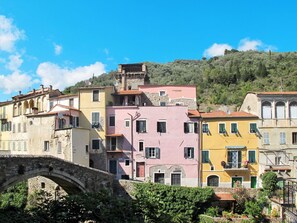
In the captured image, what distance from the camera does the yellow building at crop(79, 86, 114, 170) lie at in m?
37.9

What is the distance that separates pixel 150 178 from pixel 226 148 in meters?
8.71

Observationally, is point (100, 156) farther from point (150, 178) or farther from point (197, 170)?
point (197, 170)

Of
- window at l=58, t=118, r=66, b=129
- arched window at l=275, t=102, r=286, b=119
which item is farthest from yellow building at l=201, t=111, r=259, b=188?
window at l=58, t=118, r=66, b=129

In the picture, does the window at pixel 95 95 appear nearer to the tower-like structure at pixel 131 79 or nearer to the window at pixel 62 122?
the window at pixel 62 122

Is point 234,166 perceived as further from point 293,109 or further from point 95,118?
point 95,118

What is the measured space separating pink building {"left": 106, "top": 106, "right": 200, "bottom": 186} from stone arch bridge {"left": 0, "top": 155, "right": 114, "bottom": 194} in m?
4.11

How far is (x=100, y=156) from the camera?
37.9 metres

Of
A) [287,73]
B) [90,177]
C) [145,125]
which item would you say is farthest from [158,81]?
[90,177]

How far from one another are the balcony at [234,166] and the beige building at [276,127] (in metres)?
1.65

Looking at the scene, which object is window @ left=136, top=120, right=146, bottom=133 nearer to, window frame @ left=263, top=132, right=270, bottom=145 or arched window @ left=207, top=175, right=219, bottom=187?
arched window @ left=207, top=175, right=219, bottom=187

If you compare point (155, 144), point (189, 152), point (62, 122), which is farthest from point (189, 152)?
point (62, 122)

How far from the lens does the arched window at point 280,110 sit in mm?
36469

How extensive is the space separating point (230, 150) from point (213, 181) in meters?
3.77

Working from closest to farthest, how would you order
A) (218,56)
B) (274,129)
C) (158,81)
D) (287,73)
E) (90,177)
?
1. (90,177)
2. (274,129)
3. (287,73)
4. (158,81)
5. (218,56)
